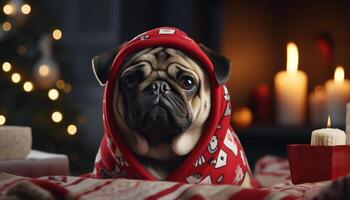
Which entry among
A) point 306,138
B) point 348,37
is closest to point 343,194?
point 306,138

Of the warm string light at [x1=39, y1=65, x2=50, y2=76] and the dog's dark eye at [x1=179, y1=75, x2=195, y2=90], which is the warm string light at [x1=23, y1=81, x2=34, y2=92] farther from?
the dog's dark eye at [x1=179, y1=75, x2=195, y2=90]

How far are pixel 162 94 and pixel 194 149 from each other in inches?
4.0

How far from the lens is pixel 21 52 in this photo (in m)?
2.91

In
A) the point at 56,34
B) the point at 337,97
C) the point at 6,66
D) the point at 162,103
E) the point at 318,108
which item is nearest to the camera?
the point at 162,103

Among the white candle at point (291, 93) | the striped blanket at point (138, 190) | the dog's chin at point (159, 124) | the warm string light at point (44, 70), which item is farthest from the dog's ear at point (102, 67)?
the warm string light at point (44, 70)

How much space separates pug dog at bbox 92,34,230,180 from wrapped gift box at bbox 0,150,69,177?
357 mm

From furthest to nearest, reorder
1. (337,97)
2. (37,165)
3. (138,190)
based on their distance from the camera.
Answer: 1. (337,97)
2. (37,165)
3. (138,190)

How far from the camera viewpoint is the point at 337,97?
249 centimetres

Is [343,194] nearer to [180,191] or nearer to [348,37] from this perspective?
[180,191]

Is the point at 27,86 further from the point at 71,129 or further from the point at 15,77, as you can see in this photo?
the point at 71,129

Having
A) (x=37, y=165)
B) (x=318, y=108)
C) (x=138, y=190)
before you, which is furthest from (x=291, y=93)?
(x=138, y=190)

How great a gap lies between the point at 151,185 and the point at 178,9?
1972 millimetres

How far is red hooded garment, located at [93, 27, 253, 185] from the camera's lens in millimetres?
1102

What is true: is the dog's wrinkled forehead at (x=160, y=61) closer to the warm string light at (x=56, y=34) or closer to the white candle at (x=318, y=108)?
the white candle at (x=318, y=108)
